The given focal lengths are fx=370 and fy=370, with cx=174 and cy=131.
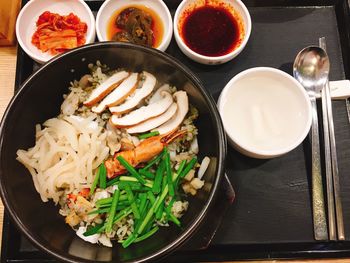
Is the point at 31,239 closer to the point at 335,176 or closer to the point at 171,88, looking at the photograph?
the point at 171,88

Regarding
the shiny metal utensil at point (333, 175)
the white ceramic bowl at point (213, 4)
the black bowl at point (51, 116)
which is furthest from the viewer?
the white ceramic bowl at point (213, 4)

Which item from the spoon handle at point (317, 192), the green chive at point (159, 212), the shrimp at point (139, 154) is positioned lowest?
the spoon handle at point (317, 192)

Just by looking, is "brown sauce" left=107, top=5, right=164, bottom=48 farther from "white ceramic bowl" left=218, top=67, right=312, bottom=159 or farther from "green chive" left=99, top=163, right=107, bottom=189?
"green chive" left=99, top=163, right=107, bottom=189

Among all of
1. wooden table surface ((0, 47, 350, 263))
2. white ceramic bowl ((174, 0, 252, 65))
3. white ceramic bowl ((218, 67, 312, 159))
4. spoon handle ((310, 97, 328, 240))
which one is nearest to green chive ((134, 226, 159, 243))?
white ceramic bowl ((218, 67, 312, 159))

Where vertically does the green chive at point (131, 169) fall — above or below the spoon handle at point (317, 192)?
above

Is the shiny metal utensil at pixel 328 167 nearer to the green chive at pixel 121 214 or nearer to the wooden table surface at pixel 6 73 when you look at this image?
the green chive at pixel 121 214

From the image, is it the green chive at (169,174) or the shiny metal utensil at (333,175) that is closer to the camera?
the green chive at (169,174)

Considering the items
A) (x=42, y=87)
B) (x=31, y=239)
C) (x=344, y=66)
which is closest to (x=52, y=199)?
(x=31, y=239)

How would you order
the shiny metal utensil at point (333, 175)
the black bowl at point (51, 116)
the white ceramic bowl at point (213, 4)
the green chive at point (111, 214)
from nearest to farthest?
the black bowl at point (51, 116)
the green chive at point (111, 214)
the shiny metal utensil at point (333, 175)
the white ceramic bowl at point (213, 4)

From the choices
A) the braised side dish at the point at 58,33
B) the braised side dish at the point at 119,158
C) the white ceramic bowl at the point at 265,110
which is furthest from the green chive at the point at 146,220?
the braised side dish at the point at 58,33
